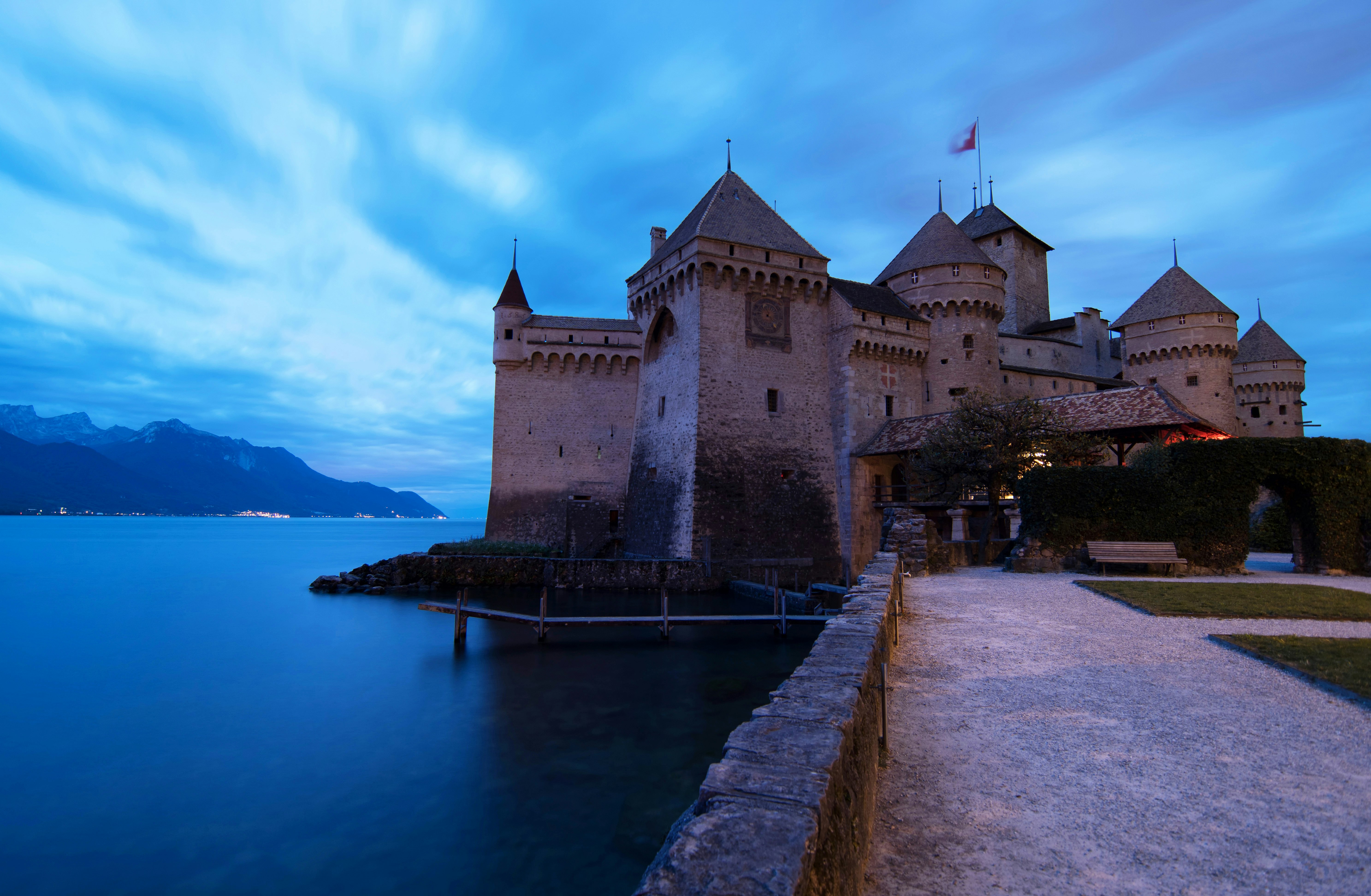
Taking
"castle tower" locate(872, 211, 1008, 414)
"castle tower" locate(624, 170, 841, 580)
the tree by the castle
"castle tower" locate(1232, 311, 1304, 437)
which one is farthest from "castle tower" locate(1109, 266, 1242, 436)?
"castle tower" locate(624, 170, 841, 580)

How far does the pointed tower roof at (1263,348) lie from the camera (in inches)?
1411

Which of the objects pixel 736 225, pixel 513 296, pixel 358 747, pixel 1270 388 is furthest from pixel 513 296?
pixel 1270 388

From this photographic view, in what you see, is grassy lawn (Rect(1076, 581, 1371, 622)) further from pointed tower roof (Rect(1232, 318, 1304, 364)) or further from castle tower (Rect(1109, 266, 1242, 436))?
pointed tower roof (Rect(1232, 318, 1304, 364))

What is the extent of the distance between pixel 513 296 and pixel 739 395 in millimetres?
11189

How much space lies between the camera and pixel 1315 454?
A: 504 inches

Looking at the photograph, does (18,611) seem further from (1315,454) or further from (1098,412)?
(1315,454)

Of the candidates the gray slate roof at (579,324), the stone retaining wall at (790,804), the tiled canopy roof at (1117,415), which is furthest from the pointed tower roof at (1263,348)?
the stone retaining wall at (790,804)

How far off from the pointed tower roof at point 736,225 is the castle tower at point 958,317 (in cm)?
514

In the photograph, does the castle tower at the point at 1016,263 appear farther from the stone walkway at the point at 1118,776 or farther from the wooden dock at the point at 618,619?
the stone walkway at the point at 1118,776

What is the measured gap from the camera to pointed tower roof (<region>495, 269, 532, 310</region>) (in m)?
27.7

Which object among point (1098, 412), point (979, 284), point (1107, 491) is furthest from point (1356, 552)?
point (979, 284)

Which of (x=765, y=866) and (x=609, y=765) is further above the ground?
(x=765, y=866)

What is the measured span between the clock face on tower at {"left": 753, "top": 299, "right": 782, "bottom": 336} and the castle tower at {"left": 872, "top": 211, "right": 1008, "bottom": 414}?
653 cm

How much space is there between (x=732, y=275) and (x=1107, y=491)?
13.4 meters
